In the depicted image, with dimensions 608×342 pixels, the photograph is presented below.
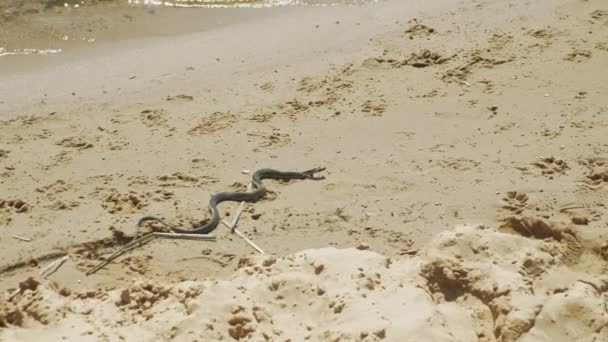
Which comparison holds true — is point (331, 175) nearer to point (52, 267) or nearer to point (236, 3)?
point (52, 267)

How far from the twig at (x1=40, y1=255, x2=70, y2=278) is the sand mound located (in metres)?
0.41

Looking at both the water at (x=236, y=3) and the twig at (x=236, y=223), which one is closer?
the twig at (x=236, y=223)

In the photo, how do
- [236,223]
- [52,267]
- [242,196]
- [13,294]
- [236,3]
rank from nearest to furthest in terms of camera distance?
[13,294] < [52,267] < [236,223] < [242,196] < [236,3]

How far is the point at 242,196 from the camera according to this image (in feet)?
16.1

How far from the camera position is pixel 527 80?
6.19m

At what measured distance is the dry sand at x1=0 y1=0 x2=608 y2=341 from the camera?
3.41 meters

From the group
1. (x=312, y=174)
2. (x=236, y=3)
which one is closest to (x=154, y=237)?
(x=312, y=174)

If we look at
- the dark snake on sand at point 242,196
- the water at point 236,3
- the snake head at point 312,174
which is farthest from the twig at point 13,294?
the water at point 236,3

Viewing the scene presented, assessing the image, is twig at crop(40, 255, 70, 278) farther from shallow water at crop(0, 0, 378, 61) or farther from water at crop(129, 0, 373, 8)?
water at crop(129, 0, 373, 8)

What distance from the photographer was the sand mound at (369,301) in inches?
126

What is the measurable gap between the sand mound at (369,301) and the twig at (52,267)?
0.41m

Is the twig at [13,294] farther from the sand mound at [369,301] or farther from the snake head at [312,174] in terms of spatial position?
the snake head at [312,174]

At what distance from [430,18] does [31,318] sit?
5.35 m

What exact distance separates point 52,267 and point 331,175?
193 centimetres
